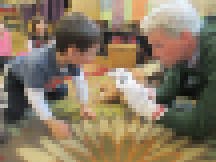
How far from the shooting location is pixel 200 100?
29.8 inches

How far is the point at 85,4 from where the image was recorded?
3.59 ft

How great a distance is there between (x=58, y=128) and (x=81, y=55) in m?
0.24

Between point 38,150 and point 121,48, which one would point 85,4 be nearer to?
point 121,48

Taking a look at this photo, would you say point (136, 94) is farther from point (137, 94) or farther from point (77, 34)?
point (77, 34)

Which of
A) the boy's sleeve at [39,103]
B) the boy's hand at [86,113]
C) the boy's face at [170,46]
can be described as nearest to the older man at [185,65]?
the boy's face at [170,46]

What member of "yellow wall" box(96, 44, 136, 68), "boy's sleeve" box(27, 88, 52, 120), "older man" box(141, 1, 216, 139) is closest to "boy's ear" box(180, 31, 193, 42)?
"older man" box(141, 1, 216, 139)

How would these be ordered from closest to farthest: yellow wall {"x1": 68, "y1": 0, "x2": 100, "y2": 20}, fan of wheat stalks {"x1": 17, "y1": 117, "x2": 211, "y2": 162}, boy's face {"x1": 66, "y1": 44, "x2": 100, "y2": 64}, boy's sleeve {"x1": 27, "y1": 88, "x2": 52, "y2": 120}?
fan of wheat stalks {"x1": 17, "y1": 117, "x2": 211, "y2": 162} < boy's sleeve {"x1": 27, "y1": 88, "x2": 52, "y2": 120} < boy's face {"x1": 66, "y1": 44, "x2": 100, "y2": 64} < yellow wall {"x1": 68, "y1": 0, "x2": 100, "y2": 20}

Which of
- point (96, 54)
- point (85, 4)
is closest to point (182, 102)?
point (96, 54)

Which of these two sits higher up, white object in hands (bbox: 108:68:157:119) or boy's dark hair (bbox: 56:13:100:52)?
boy's dark hair (bbox: 56:13:100:52)

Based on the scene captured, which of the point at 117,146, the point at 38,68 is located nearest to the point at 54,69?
the point at 38,68

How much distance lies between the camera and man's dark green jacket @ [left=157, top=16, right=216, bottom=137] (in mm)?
750

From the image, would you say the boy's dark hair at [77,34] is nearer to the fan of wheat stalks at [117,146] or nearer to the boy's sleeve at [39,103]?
the boy's sleeve at [39,103]

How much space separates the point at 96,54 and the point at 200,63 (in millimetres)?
291

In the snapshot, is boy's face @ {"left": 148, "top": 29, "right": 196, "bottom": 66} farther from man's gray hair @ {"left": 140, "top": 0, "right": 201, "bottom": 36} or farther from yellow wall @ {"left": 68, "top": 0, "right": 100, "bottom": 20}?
yellow wall @ {"left": 68, "top": 0, "right": 100, "bottom": 20}
